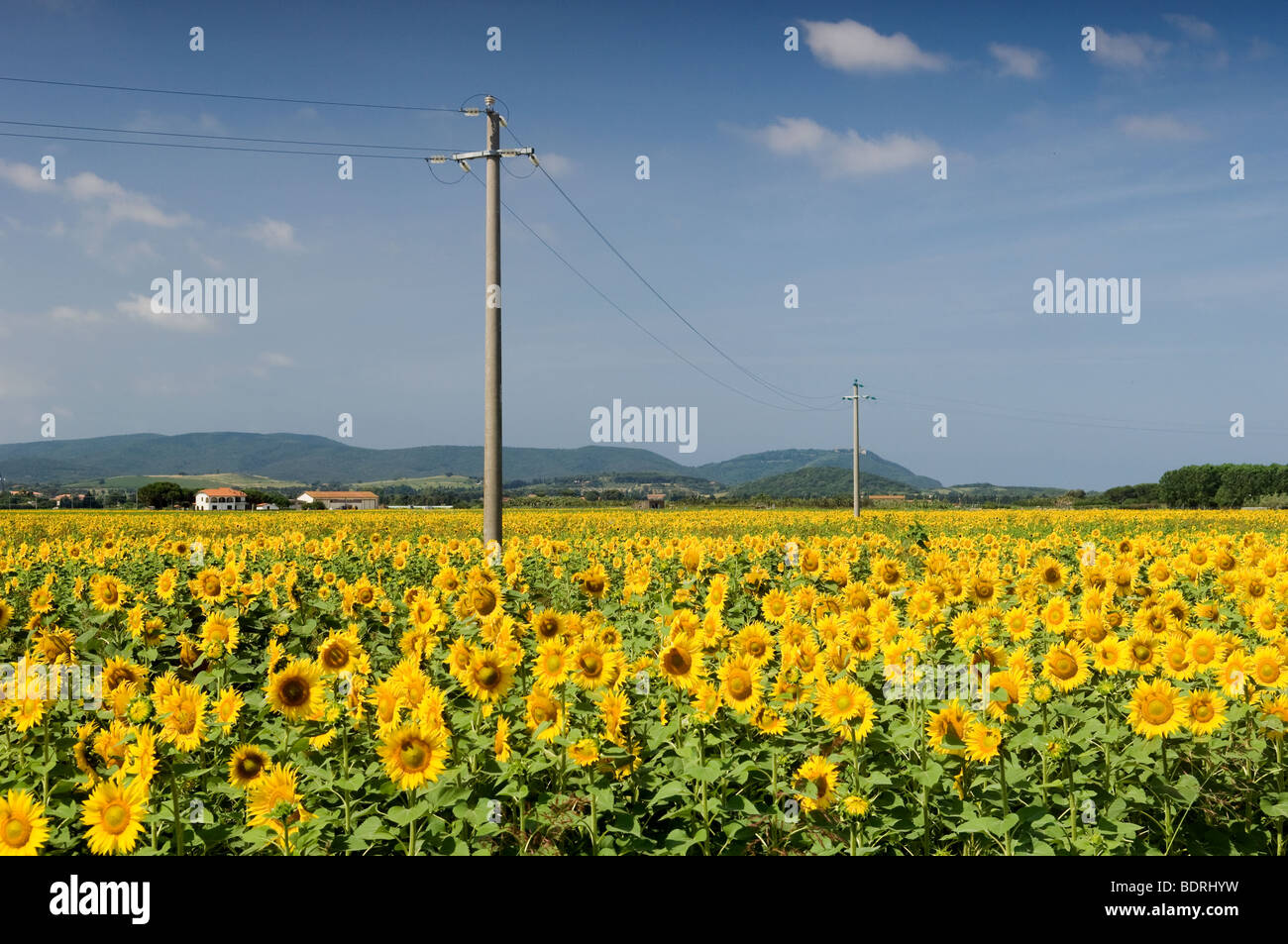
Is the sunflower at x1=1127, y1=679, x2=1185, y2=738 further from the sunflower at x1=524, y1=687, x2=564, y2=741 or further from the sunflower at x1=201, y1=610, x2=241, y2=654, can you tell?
the sunflower at x1=201, y1=610, x2=241, y2=654

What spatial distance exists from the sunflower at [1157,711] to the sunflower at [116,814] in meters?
4.56

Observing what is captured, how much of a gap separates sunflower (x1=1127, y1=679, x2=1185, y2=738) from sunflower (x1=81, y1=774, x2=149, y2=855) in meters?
4.56

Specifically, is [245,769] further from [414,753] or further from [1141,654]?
[1141,654]

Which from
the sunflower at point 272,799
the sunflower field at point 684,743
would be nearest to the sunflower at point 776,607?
the sunflower field at point 684,743

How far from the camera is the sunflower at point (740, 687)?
4137 mm

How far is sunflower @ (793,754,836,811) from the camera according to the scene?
3.76 metres

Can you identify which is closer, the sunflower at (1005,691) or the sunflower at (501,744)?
the sunflower at (501,744)

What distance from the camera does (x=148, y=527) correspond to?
114 feet

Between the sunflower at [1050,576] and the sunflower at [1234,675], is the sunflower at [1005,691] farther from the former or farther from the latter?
the sunflower at [1050,576]

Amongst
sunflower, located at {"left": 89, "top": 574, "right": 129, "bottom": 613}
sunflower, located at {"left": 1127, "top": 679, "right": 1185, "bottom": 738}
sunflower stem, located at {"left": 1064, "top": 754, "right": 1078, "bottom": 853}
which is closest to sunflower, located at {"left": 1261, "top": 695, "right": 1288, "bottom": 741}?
sunflower, located at {"left": 1127, "top": 679, "right": 1185, "bottom": 738}

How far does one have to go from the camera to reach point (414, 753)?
3533 millimetres
